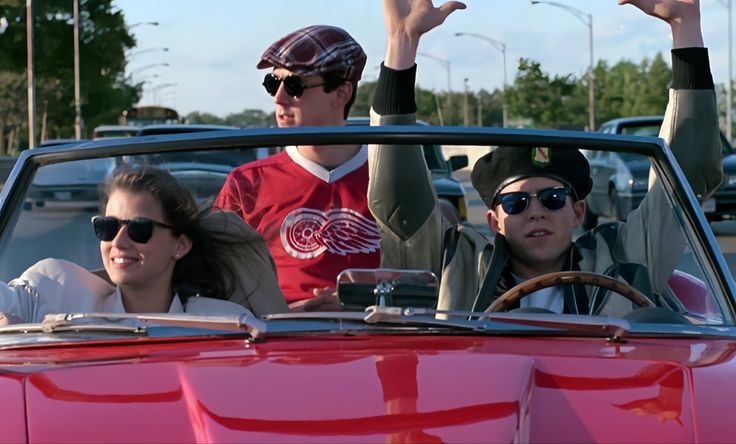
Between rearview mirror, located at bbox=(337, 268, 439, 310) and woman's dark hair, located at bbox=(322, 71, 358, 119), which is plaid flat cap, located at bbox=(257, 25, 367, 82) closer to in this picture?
woman's dark hair, located at bbox=(322, 71, 358, 119)

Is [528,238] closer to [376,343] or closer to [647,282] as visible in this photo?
[647,282]

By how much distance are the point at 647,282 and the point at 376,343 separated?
3.12ft

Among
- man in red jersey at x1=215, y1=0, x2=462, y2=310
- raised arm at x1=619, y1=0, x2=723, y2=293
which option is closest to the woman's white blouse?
man in red jersey at x1=215, y1=0, x2=462, y2=310

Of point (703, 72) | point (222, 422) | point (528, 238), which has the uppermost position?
point (703, 72)

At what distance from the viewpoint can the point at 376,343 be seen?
283cm

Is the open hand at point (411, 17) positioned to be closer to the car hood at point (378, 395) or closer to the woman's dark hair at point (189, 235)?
the woman's dark hair at point (189, 235)

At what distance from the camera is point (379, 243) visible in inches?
153

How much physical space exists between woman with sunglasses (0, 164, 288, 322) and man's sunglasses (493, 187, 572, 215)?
663mm

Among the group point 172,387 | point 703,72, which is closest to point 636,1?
point 703,72

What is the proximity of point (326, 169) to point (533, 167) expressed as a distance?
0.80 metres

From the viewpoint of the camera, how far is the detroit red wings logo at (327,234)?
12.8 feet

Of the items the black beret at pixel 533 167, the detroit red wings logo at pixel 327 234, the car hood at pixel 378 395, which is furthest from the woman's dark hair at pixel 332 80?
the car hood at pixel 378 395

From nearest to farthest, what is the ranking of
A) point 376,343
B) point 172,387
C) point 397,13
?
point 172,387 < point 376,343 < point 397,13

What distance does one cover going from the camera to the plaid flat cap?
453 centimetres
